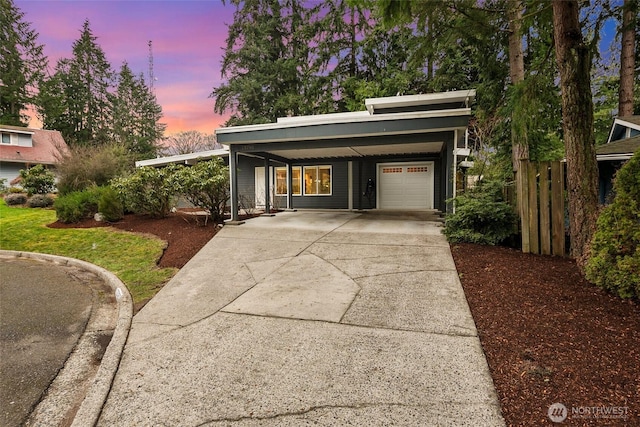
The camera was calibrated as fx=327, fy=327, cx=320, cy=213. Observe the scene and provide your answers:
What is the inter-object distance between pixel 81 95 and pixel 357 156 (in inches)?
1400

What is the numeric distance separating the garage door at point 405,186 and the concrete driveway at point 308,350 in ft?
27.6

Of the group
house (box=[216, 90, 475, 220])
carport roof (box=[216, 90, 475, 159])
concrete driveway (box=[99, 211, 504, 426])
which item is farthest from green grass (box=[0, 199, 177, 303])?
carport roof (box=[216, 90, 475, 159])

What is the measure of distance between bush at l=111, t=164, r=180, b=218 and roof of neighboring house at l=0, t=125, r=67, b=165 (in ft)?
53.3

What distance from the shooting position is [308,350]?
296 cm

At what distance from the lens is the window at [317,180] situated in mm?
14477

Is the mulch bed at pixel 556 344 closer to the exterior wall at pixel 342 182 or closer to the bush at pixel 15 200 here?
the exterior wall at pixel 342 182

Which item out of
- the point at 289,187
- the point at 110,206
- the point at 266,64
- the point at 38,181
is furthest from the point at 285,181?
the point at 38,181

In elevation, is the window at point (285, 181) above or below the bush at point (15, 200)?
above

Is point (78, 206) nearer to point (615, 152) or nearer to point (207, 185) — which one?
point (207, 185)

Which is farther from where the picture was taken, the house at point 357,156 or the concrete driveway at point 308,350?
the house at point 357,156

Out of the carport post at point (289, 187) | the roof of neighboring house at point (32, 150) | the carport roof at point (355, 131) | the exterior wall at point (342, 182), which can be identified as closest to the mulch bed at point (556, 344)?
the carport roof at point (355, 131)

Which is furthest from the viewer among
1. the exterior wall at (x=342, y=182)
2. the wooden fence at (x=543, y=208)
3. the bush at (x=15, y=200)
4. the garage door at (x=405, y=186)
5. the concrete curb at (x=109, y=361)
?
the bush at (x=15, y=200)

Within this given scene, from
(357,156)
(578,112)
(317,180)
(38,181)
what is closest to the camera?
(578,112)

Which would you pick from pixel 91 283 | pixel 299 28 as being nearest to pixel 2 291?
pixel 91 283
